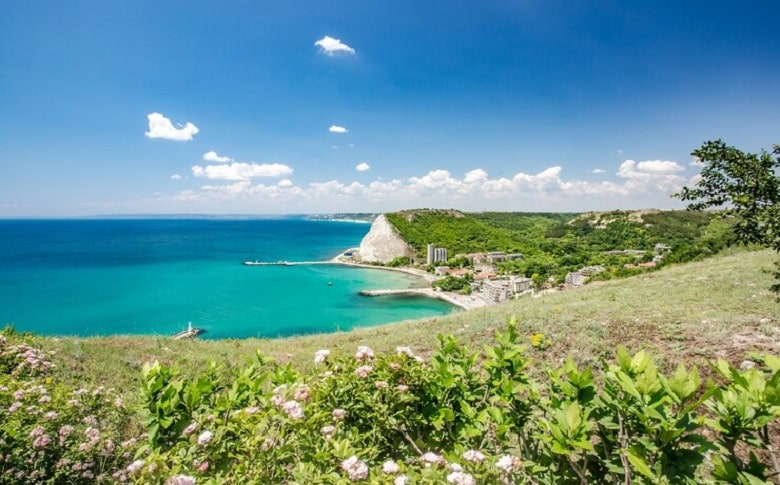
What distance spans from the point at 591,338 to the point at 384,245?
82.1 m

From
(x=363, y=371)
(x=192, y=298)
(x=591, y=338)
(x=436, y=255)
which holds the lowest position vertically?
(x=192, y=298)

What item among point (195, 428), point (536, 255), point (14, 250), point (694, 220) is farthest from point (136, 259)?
point (694, 220)

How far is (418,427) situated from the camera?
2377mm

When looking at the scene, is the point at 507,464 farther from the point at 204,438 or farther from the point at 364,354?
the point at 204,438

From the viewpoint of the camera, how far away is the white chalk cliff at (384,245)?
87.9 metres

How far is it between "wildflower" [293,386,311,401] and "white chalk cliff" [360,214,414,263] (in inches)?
3321

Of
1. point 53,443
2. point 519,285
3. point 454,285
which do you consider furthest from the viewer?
point 454,285

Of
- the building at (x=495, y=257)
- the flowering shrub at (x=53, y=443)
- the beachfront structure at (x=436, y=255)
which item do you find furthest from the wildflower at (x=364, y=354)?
the beachfront structure at (x=436, y=255)

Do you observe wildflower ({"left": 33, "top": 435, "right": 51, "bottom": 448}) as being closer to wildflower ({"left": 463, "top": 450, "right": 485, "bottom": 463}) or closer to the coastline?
wildflower ({"left": 463, "top": 450, "right": 485, "bottom": 463})

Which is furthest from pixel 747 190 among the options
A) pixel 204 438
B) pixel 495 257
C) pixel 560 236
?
pixel 560 236

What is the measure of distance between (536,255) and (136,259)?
106229mm

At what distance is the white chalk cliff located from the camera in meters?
87.9

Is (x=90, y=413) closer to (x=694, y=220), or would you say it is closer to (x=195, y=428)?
(x=195, y=428)

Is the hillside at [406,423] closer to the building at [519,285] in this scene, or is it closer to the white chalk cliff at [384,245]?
the building at [519,285]
